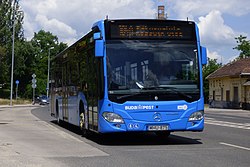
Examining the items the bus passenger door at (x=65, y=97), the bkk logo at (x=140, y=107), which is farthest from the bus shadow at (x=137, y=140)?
the bus passenger door at (x=65, y=97)

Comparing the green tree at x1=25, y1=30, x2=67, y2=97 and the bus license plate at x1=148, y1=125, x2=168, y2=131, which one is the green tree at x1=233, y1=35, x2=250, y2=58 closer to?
the green tree at x1=25, y1=30, x2=67, y2=97

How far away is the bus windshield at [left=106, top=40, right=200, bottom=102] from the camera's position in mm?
13164

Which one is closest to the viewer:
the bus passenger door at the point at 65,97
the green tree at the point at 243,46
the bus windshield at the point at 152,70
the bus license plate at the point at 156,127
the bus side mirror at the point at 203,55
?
the bus windshield at the point at 152,70

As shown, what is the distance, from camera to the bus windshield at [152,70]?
518 inches

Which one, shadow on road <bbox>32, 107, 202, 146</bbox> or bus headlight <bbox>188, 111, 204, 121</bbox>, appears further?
shadow on road <bbox>32, 107, 202, 146</bbox>

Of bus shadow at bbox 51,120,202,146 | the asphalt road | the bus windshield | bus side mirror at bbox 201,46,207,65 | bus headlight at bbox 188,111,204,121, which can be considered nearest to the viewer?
the asphalt road

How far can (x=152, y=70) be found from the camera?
525 inches

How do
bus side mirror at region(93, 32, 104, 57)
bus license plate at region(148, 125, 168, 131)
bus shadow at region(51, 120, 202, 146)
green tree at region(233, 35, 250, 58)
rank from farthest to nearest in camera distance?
green tree at region(233, 35, 250, 58), bus shadow at region(51, 120, 202, 146), bus license plate at region(148, 125, 168, 131), bus side mirror at region(93, 32, 104, 57)

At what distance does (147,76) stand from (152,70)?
22cm

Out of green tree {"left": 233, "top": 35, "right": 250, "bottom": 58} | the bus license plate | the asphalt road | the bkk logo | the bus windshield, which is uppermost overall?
green tree {"left": 233, "top": 35, "right": 250, "bottom": 58}

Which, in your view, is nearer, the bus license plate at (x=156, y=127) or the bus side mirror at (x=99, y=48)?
the bus side mirror at (x=99, y=48)

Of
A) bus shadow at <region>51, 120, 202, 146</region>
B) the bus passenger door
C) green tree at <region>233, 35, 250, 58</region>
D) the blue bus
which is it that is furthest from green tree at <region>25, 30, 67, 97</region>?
the blue bus

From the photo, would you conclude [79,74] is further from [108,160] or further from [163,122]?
[108,160]

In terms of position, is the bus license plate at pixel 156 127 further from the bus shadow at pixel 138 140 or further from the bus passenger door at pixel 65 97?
the bus passenger door at pixel 65 97
